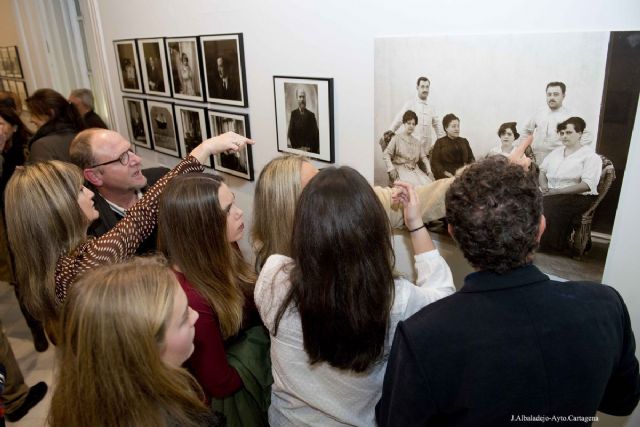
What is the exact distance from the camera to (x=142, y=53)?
3580 millimetres

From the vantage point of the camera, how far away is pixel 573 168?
1.47 metres

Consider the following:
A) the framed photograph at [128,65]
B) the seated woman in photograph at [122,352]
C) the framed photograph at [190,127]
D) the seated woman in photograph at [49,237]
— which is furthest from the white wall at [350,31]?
the seated woman in photograph at [122,352]

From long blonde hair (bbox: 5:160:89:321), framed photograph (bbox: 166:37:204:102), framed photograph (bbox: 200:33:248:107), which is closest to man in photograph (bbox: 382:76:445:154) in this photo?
framed photograph (bbox: 200:33:248:107)

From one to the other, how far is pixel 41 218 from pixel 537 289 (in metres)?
1.73

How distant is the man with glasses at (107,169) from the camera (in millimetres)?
2135

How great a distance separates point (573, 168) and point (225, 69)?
A: 217 cm

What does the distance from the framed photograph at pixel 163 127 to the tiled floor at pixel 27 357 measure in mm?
1846

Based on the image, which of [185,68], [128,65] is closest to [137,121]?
[128,65]

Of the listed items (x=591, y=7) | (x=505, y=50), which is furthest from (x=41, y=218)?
(x=591, y=7)

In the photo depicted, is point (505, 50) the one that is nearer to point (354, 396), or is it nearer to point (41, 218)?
point (354, 396)

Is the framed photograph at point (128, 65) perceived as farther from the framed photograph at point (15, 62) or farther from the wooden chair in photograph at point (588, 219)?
the framed photograph at point (15, 62)

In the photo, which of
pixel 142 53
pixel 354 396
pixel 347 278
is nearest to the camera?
pixel 347 278

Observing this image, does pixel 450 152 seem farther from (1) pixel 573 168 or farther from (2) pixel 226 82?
(2) pixel 226 82

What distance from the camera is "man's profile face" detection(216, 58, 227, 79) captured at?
2783 mm
